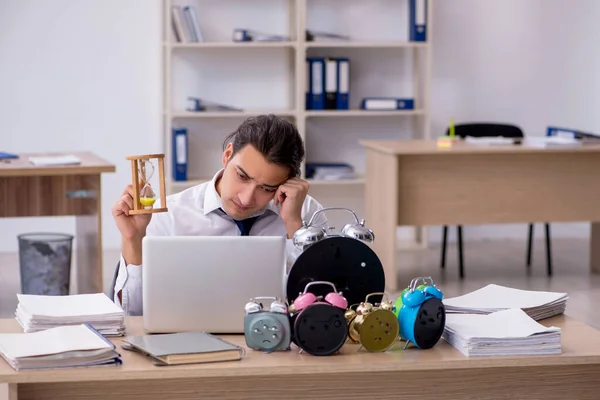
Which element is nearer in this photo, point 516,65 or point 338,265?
point 338,265

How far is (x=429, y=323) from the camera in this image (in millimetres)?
1738

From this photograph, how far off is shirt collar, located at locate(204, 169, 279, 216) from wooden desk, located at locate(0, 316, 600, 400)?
1.65 feet

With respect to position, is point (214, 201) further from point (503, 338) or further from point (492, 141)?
point (492, 141)

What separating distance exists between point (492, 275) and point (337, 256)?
3697mm

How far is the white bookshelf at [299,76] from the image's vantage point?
5961 mm

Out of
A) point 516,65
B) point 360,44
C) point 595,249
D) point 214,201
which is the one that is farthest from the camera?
point 516,65

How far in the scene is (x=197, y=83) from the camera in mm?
6094

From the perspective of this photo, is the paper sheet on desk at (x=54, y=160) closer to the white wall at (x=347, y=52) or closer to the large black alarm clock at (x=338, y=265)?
the white wall at (x=347, y=52)

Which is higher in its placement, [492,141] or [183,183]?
[492,141]

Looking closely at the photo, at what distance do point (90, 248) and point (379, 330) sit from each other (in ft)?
9.84

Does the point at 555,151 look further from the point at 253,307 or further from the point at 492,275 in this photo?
the point at 253,307

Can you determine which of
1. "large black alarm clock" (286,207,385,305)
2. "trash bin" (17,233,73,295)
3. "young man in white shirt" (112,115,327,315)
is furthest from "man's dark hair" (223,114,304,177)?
"trash bin" (17,233,73,295)

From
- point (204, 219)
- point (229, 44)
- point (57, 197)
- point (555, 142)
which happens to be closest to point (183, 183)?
point (229, 44)

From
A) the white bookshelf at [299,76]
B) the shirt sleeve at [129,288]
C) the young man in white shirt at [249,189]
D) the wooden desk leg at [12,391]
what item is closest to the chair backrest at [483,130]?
the white bookshelf at [299,76]
